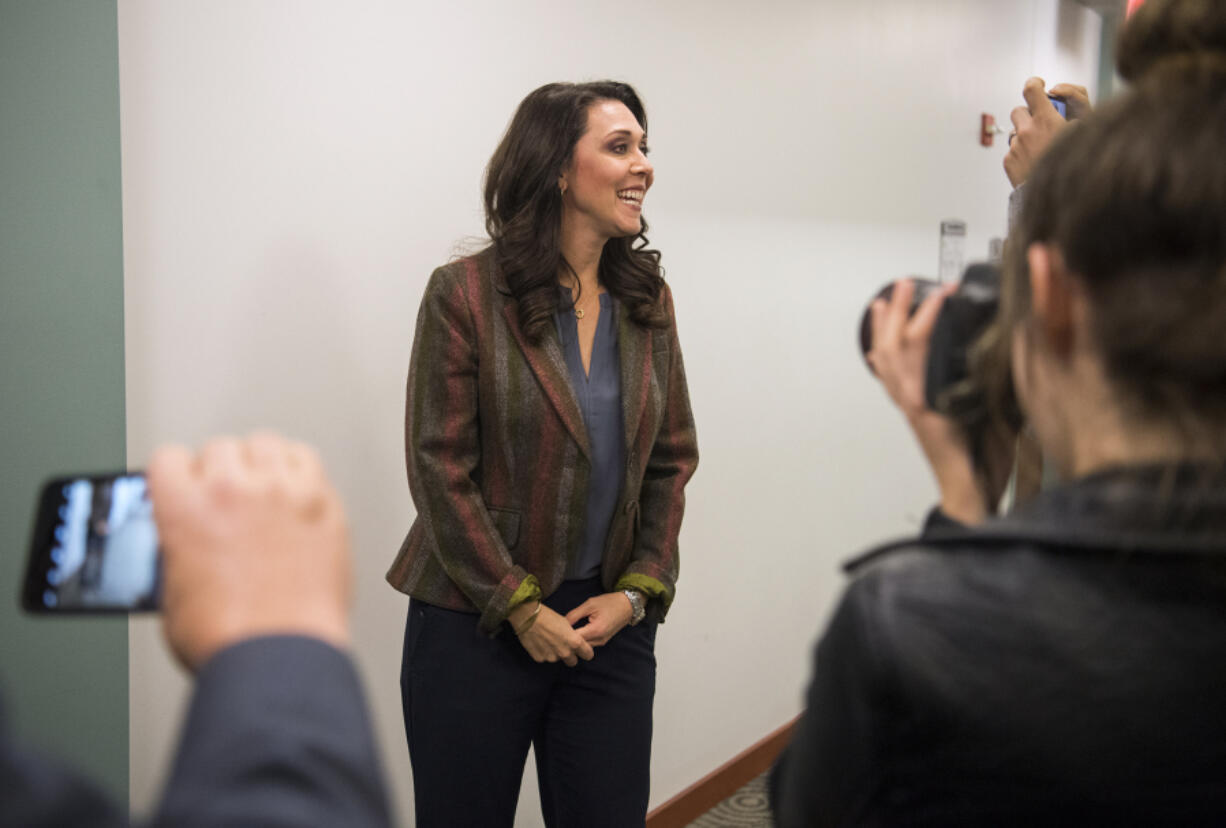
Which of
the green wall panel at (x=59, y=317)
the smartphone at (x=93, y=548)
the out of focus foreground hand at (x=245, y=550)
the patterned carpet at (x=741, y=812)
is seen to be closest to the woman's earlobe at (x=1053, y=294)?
the out of focus foreground hand at (x=245, y=550)

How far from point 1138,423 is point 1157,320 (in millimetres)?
71

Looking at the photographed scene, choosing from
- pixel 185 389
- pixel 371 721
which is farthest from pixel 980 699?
pixel 185 389

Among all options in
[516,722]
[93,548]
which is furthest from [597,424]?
[93,548]

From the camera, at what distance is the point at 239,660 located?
0.51m

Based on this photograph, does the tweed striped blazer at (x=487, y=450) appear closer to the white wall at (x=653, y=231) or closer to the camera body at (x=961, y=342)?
the white wall at (x=653, y=231)

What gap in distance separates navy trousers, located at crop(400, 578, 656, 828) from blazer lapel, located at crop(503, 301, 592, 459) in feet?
0.93

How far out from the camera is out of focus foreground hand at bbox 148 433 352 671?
21.4 inches

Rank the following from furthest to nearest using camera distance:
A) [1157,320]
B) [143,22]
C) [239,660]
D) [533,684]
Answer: [533,684]
[143,22]
[1157,320]
[239,660]

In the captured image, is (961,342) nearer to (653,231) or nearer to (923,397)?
(923,397)

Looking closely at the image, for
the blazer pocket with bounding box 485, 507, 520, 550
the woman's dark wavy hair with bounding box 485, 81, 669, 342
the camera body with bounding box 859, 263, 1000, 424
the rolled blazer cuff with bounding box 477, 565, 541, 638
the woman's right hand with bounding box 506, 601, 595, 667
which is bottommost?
the woman's right hand with bounding box 506, 601, 595, 667

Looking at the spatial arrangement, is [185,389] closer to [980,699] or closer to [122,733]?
[122,733]

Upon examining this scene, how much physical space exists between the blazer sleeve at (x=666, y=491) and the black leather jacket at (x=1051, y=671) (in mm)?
1196

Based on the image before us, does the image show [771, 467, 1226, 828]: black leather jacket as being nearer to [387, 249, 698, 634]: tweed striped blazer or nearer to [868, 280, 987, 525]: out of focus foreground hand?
[868, 280, 987, 525]: out of focus foreground hand

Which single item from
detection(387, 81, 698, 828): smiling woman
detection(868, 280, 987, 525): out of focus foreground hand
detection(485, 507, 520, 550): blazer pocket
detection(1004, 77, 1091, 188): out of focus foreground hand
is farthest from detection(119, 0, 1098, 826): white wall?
detection(1004, 77, 1091, 188): out of focus foreground hand
